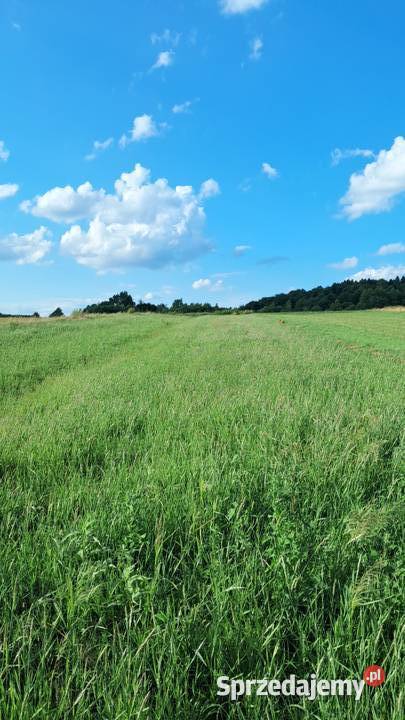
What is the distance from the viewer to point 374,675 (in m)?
1.56

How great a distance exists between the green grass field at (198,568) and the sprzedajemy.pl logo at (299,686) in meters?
0.03

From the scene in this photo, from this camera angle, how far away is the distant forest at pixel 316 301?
11242 centimetres

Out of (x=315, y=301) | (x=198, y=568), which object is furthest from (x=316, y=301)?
(x=198, y=568)

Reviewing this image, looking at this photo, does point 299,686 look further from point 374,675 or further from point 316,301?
point 316,301

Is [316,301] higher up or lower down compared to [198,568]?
higher up

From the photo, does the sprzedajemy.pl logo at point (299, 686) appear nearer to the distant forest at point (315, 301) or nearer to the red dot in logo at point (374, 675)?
the red dot in logo at point (374, 675)

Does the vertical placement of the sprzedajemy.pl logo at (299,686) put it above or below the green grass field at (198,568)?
below

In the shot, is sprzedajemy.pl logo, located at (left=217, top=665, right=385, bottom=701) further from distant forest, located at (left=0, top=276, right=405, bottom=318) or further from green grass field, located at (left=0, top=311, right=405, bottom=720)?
distant forest, located at (left=0, top=276, right=405, bottom=318)

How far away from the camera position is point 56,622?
1814mm

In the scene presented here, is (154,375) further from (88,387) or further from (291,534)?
(291,534)

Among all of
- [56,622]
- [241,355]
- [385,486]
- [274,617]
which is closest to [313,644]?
[274,617]

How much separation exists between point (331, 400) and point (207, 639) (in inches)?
188

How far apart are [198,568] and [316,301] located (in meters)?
143

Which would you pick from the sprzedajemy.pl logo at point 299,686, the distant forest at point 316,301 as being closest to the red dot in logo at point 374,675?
the sprzedajemy.pl logo at point 299,686
